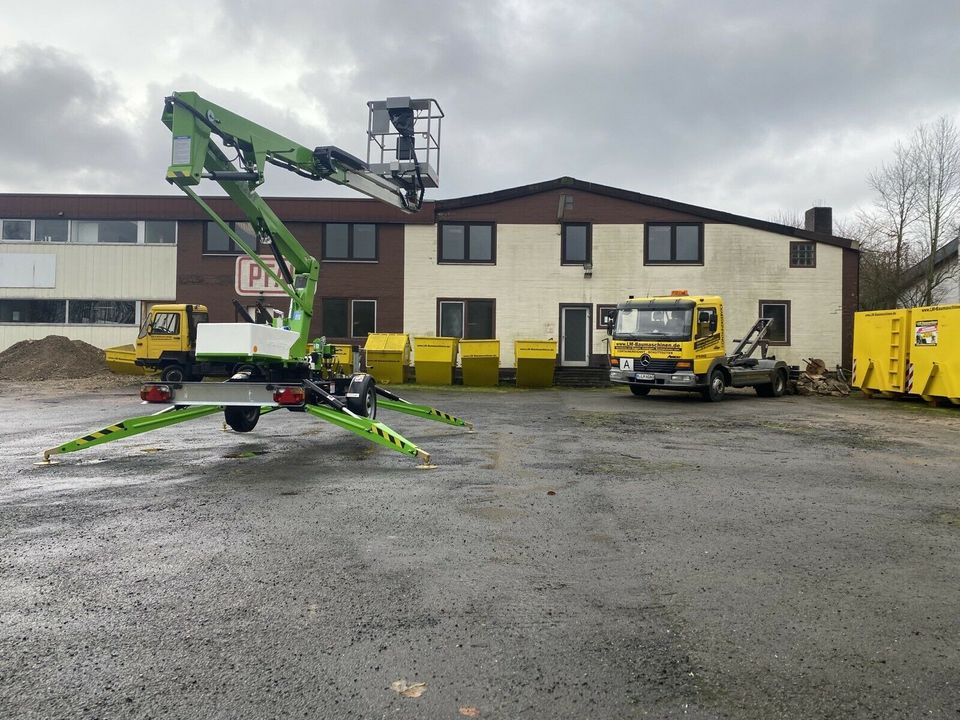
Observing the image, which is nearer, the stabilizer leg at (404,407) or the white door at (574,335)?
the stabilizer leg at (404,407)

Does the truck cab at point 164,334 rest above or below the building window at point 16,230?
below

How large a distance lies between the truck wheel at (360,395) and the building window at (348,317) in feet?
56.2

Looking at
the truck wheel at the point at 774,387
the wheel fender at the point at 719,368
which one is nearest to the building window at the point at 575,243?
the truck wheel at the point at 774,387

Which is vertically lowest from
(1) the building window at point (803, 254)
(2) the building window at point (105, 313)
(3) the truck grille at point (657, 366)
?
(3) the truck grille at point (657, 366)

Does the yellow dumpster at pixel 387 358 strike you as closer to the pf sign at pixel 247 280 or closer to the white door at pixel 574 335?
the pf sign at pixel 247 280

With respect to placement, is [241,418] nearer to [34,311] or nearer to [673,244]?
[673,244]

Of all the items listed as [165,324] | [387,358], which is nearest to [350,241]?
[387,358]

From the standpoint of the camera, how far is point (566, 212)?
26.3 m

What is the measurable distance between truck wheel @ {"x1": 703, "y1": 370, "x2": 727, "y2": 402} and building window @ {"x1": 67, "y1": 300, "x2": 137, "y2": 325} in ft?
69.1

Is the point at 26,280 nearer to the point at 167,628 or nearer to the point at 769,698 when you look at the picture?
the point at 167,628

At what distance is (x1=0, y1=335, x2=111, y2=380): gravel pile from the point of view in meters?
23.0

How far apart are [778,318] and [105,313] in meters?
25.5

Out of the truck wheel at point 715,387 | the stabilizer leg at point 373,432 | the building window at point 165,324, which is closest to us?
the stabilizer leg at point 373,432

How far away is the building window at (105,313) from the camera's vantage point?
26.9 m
